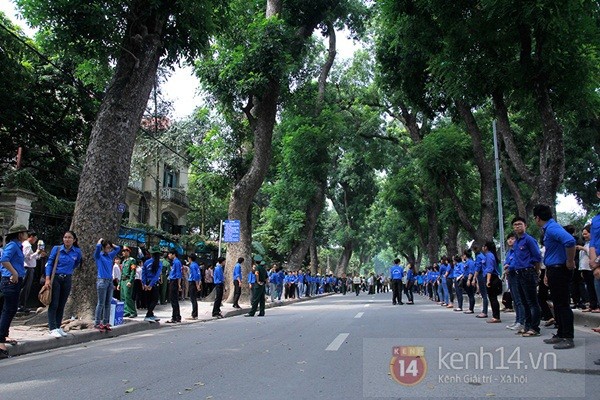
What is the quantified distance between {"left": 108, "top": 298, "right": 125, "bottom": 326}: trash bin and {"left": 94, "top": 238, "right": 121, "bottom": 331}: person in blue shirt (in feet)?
1.41

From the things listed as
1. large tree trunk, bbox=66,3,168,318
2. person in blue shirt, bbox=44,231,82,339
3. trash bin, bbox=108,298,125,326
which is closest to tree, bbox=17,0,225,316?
large tree trunk, bbox=66,3,168,318

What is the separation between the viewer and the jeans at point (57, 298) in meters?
8.23

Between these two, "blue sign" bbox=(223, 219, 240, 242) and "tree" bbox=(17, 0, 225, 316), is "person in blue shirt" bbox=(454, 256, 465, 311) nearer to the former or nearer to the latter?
"blue sign" bbox=(223, 219, 240, 242)

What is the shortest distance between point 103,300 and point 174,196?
926 inches

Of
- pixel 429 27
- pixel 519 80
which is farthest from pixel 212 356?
pixel 429 27

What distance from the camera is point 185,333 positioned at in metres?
9.60

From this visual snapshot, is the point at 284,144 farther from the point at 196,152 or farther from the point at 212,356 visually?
the point at 212,356

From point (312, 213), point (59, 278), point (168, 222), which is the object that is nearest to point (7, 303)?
point (59, 278)

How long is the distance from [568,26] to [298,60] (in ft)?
42.0

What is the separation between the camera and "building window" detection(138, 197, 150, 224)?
2983 cm

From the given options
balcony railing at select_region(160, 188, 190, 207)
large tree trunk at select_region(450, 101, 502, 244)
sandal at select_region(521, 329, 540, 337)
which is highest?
balcony railing at select_region(160, 188, 190, 207)

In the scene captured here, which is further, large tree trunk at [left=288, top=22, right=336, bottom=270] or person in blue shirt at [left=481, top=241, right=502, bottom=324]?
large tree trunk at [left=288, top=22, right=336, bottom=270]

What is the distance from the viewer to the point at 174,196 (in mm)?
32188

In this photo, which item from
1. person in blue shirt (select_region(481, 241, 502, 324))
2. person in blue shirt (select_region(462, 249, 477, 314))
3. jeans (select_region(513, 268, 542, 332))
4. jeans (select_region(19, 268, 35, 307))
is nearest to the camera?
jeans (select_region(513, 268, 542, 332))
